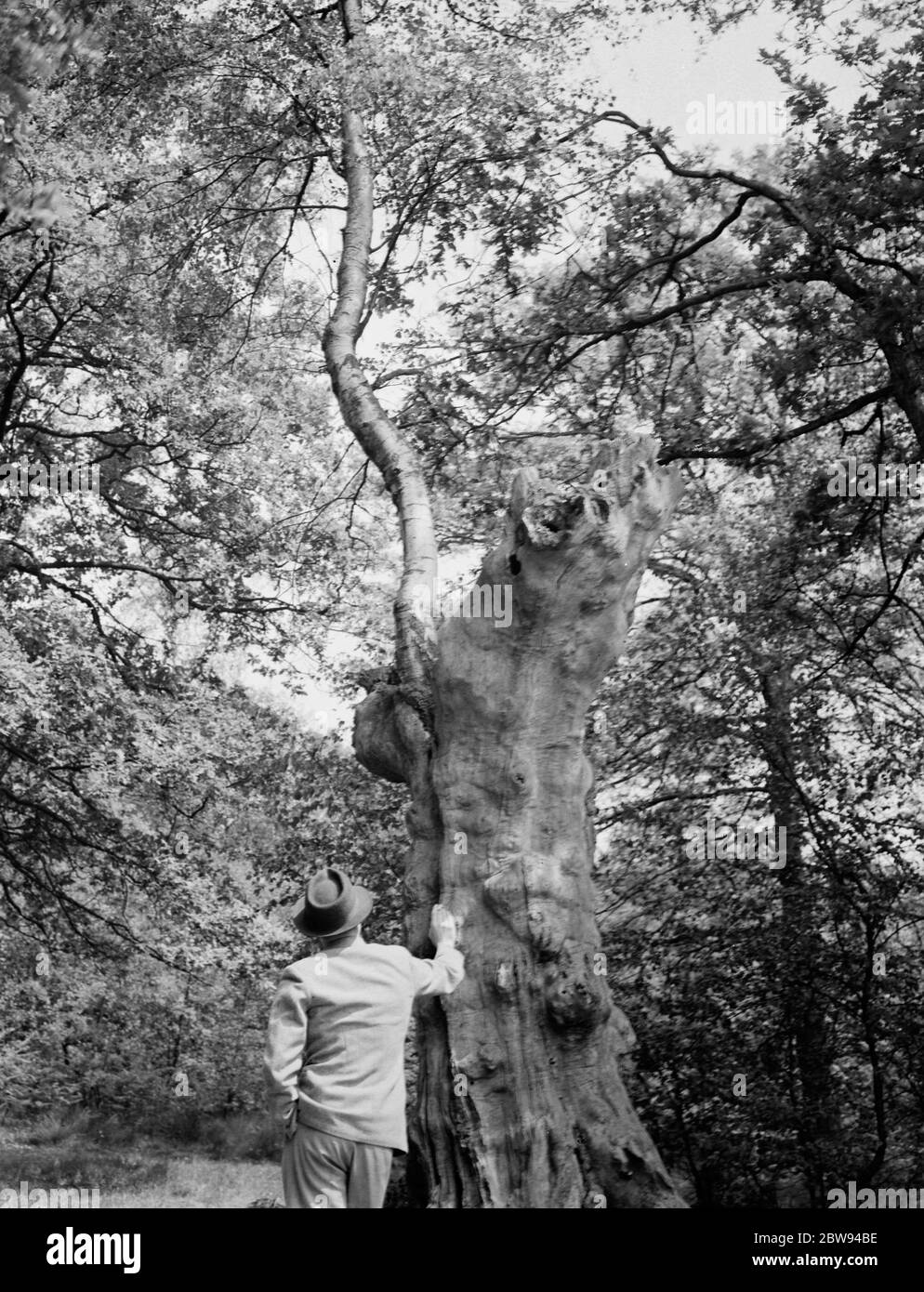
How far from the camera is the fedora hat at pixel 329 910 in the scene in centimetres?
498

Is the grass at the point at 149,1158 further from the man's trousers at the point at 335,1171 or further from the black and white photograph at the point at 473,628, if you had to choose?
the man's trousers at the point at 335,1171

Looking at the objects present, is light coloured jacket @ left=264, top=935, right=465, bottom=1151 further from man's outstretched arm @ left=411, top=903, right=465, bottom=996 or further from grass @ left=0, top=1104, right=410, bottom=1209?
grass @ left=0, top=1104, right=410, bottom=1209

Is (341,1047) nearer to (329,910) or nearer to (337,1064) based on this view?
(337,1064)

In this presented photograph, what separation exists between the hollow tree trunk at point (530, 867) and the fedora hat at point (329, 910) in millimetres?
1821

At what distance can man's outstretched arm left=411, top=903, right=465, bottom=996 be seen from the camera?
543 cm

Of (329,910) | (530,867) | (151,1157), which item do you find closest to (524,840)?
(530,867)

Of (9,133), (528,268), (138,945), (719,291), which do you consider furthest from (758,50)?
(138,945)

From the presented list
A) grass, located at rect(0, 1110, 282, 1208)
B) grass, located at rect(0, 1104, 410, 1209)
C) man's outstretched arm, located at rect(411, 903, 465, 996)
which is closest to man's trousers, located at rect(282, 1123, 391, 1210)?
man's outstretched arm, located at rect(411, 903, 465, 996)

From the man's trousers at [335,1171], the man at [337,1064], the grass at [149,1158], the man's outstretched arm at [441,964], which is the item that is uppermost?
the man's outstretched arm at [441,964]

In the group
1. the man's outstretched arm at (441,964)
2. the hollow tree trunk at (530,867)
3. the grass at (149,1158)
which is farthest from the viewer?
the grass at (149,1158)

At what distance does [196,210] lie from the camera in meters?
14.0

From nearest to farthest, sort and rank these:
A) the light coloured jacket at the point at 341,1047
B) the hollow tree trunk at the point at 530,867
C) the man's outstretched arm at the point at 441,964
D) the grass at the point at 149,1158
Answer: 1. the light coloured jacket at the point at 341,1047
2. the man's outstretched arm at the point at 441,964
3. the hollow tree trunk at the point at 530,867
4. the grass at the point at 149,1158

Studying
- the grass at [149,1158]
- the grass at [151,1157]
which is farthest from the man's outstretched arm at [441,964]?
the grass at [149,1158]
